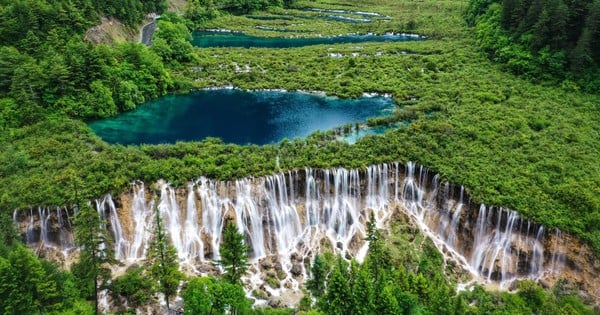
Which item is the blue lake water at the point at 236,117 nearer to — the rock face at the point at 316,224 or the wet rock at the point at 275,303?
the rock face at the point at 316,224

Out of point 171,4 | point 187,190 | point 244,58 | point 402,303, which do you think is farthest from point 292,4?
point 402,303

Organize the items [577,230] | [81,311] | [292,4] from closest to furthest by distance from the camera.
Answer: [81,311], [577,230], [292,4]

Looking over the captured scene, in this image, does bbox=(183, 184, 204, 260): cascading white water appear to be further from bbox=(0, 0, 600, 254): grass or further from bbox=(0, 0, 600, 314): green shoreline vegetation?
bbox=(0, 0, 600, 314): green shoreline vegetation

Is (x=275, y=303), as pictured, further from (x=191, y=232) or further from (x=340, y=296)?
(x=191, y=232)

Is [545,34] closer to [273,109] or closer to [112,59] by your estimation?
[273,109]

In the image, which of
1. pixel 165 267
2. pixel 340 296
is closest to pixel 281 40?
pixel 165 267
